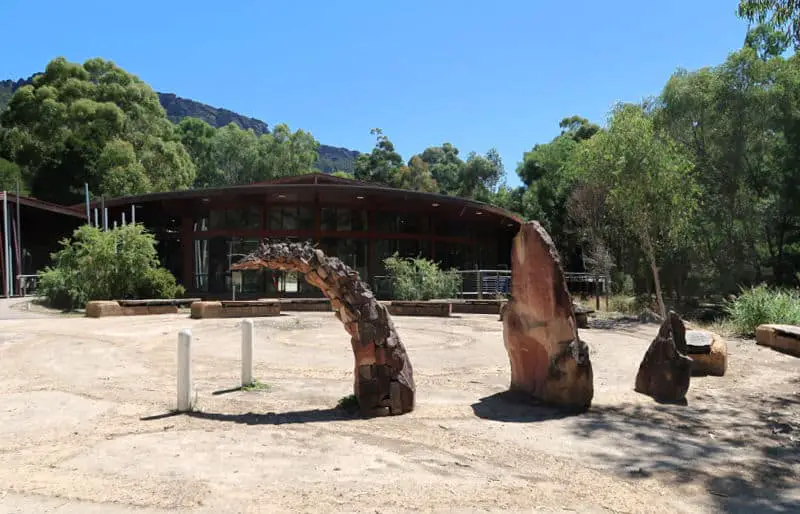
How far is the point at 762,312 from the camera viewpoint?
14344 mm

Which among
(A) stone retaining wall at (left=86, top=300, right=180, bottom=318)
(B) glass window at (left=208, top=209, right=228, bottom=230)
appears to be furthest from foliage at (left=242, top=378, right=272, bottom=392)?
(B) glass window at (left=208, top=209, right=228, bottom=230)

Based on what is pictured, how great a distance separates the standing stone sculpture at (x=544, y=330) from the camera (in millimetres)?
6621

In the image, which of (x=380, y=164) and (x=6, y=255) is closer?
(x=6, y=255)

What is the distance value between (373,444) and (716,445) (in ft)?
11.2

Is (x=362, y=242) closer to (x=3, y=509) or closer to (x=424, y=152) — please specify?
(x=3, y=509)

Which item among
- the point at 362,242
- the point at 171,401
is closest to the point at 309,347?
the point at 171,401

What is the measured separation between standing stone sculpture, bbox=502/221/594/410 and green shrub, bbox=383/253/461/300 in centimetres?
1516

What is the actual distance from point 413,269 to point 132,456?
18.8 metres

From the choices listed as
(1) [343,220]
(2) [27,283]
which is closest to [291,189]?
(1) [343,220]

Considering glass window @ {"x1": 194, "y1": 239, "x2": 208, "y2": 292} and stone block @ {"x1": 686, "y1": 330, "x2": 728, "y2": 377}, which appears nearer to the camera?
stone block @ {"x1": 686, "y1": 330, "x2": 728, "y2": 377}

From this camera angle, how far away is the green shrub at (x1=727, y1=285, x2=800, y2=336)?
14.0 meters

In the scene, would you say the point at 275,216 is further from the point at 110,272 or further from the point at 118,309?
the point at 118,309

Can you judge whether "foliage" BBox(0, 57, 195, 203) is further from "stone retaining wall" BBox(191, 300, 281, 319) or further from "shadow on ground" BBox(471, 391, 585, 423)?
"shadow on ground" BBox(471, 391, 585, 423)

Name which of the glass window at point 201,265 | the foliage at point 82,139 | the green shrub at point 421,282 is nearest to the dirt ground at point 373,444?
the green shrub at point 421,282
